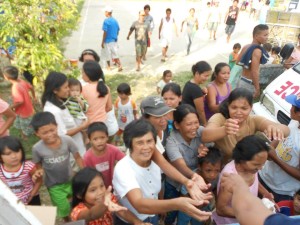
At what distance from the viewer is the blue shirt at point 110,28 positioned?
7555 millimetres

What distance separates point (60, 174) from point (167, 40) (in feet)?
22.6

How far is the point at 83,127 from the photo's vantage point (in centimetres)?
347

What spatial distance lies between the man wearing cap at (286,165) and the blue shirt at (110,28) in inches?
222

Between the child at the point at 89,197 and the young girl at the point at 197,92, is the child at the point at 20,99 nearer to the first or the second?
the young girl at the point at 197,92

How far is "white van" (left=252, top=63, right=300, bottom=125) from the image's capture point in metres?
4.05

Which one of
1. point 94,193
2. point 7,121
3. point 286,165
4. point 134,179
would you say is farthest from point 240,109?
point 7,121

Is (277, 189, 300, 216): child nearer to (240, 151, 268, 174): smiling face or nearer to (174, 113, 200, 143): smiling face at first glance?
(240, 151, 268, 174): smiling face

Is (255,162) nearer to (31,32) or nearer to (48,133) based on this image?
(48,133)

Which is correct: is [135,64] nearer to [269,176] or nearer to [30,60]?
[30,60]

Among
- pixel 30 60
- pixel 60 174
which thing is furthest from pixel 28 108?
pixel 60 174

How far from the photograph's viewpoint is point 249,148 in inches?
97.0

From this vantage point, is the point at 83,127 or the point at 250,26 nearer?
the point at 83,127

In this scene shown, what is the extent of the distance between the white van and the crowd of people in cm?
81

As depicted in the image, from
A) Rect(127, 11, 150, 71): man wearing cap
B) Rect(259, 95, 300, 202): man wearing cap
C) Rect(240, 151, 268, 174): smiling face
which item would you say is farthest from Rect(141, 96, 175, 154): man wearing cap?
Rect(127, 11, 150, 71): man wearing cap
